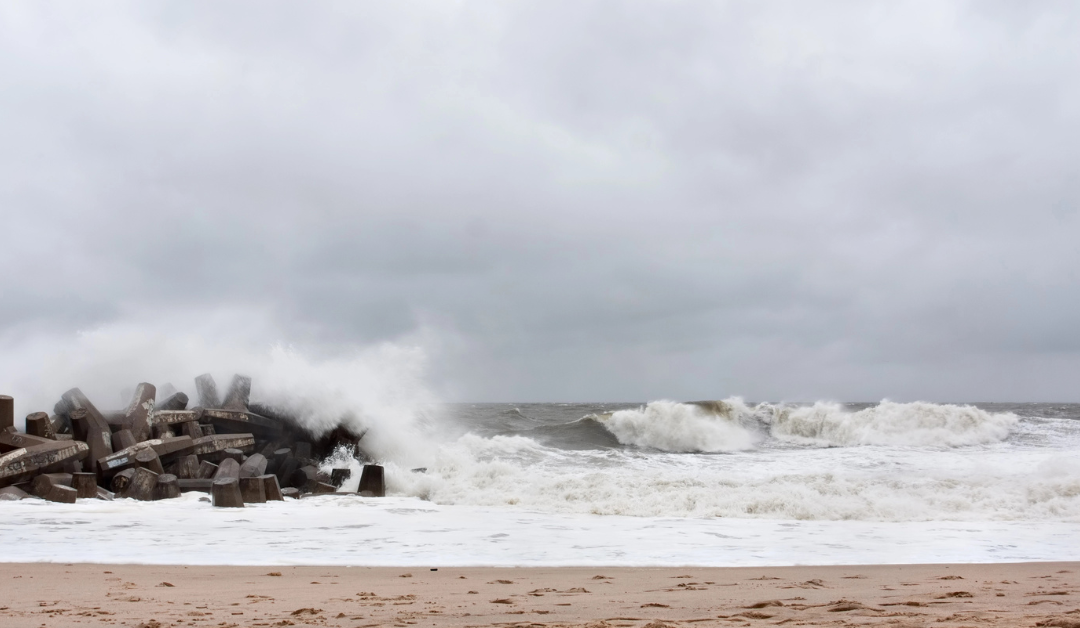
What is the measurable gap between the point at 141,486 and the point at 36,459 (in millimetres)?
1313

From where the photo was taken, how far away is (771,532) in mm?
8367

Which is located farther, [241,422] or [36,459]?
[241,422]

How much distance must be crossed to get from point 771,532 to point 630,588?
3709 millimetres

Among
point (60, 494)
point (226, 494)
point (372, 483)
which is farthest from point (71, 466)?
point (372, 483)

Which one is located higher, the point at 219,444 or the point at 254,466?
the point at 219,444

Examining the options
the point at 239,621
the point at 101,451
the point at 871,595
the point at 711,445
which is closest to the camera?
the point at 239,621

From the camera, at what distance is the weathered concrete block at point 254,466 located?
10434 millimetres

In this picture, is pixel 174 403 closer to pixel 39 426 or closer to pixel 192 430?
pixel 192 430

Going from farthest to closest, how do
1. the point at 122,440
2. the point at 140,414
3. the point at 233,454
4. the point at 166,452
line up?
the point at 233,454, the point at 140,414, the point at 166,452, the point at 122,440

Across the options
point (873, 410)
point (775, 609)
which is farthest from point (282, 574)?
point (873, 410)

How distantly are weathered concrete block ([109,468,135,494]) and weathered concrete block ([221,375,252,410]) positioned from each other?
9.86 feet

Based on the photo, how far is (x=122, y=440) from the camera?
10.5 m

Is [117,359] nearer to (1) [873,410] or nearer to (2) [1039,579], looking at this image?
(2) [1039,579]

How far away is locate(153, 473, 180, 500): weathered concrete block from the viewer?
9.48 m
